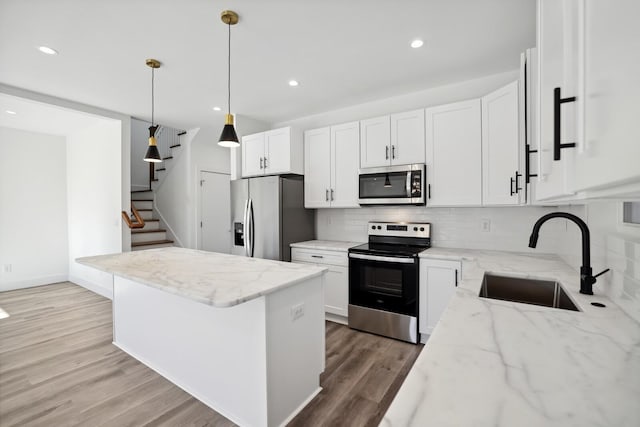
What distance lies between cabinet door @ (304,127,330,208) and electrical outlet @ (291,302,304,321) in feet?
6.14

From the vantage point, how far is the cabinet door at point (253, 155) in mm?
3840

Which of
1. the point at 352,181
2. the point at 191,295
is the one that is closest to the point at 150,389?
the point at 191,295

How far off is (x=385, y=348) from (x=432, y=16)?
9.11 feet

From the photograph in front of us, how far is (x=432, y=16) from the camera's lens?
200 cm

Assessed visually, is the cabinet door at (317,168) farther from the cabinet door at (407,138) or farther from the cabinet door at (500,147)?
the cabinet door at (500,147)

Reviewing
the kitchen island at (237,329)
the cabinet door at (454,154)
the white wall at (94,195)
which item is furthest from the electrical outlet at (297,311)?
the white wall at (94,195)

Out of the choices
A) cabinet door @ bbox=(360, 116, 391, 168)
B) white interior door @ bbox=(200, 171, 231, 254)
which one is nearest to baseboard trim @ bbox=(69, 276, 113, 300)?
white interior door @ bbox=(200, 171, 231, 254)

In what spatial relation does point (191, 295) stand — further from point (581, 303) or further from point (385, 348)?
point (385, 348)

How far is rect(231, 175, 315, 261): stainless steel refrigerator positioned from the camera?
342cm

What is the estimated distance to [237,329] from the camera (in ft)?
5.64

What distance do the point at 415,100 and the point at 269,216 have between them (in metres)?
2.22

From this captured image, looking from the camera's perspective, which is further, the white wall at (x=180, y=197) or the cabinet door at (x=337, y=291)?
the white wall at (x=180, y=197)

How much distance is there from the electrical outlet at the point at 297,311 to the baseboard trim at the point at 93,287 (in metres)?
3.95

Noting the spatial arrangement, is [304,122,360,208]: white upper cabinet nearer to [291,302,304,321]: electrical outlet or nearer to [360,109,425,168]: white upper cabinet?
[360,109,425,168]: white upper cabinet
